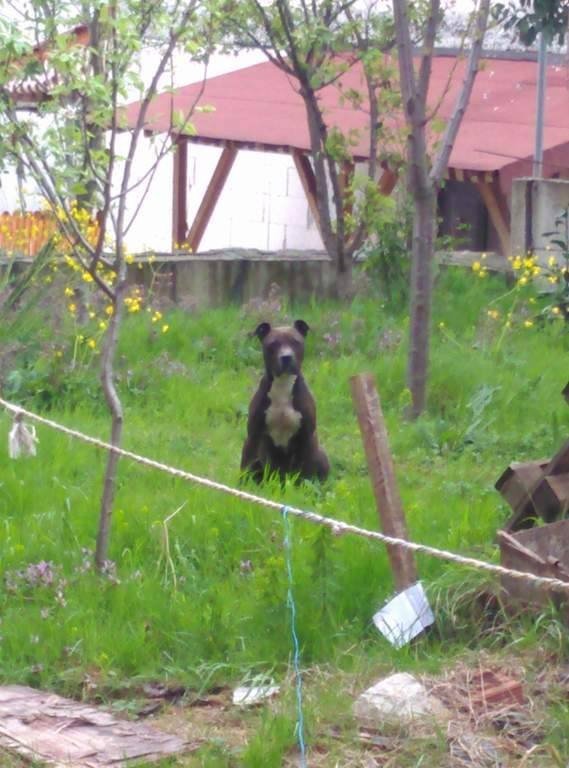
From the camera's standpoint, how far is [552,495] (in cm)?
624

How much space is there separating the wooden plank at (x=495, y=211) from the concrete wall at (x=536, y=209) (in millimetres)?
2611

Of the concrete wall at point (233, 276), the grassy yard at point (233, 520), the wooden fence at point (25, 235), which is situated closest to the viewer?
the grassy yard at point (233, 520)

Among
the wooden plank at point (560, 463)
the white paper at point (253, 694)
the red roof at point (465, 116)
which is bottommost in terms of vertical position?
the white paper at point (253, 694)

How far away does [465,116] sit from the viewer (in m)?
19.3

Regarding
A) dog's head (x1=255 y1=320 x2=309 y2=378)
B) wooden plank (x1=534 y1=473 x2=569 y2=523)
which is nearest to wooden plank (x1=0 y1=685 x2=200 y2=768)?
wooden plank (x1=534 y1=473 x2=569 y2=523)

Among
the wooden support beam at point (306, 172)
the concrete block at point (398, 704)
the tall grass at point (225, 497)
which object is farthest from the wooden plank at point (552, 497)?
the wooden support beam at point (306, 172)

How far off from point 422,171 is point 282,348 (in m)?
1.99

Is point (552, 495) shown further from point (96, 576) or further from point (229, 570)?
point (96, 576)

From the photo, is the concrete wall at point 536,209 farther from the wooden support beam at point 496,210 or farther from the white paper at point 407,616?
the white paper at point 407,616

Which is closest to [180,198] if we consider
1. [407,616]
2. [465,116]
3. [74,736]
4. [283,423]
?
[465,116]

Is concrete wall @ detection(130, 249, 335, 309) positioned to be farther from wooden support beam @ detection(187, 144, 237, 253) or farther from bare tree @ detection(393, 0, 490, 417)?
wooden support beam @ detection(187, 144, 237, 253)

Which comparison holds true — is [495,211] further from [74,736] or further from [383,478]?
[74,736]

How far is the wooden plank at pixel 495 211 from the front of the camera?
57.1ft

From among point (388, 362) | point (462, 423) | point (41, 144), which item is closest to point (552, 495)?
point (41, 144)
